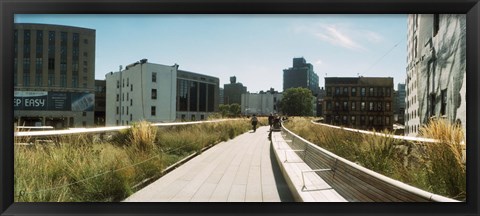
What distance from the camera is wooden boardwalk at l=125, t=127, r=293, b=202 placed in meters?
3.46

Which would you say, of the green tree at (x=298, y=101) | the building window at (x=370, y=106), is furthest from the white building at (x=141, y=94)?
the building window at (x=370, y=106)

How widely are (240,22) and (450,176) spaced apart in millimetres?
2321

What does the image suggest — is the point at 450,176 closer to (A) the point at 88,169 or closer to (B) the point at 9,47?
(A) the point at 88,169

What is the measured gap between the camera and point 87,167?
348cm

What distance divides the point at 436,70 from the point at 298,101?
291 centimetres

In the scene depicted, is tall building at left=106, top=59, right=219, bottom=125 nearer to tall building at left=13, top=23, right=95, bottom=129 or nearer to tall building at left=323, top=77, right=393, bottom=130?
tall building at left=13, top=23, right=95, bottom=129

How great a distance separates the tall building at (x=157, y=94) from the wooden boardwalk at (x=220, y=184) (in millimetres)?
1005

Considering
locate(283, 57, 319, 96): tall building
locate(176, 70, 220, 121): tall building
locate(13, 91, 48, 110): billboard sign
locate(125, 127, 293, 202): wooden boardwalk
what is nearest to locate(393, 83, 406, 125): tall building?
locate(283, 57, 319, 96): tall building

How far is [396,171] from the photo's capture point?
3.53 meters

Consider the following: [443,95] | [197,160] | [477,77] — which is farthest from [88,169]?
[443,95]

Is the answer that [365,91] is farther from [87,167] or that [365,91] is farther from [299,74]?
[87,167]

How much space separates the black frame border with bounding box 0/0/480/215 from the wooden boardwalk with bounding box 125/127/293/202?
0.37 metres

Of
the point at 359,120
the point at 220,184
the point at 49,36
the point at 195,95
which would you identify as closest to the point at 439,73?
the point at 359,120

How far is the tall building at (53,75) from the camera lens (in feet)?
9.35
